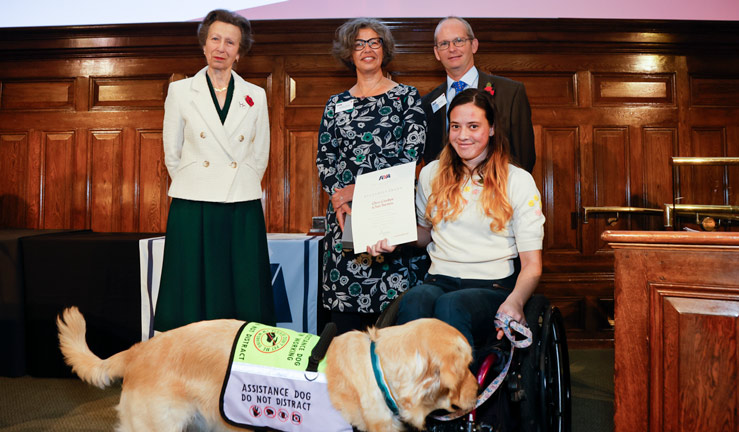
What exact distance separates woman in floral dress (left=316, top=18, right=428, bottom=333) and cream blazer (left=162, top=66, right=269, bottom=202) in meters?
0.38

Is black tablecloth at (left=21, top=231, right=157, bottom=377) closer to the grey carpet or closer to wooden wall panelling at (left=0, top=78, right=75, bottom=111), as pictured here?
the grey carpet

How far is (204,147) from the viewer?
197 cm

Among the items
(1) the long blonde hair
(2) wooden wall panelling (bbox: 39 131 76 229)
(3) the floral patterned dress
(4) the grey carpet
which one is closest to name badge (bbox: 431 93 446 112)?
(3) the floral patterned dress

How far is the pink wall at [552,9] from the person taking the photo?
405cm

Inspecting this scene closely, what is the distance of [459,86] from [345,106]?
589 mm

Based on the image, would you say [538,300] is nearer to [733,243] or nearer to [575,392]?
[733,243]

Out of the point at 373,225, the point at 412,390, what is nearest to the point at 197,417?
the point at 412,390

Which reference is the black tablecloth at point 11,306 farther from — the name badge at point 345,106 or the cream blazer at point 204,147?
the name badge at point 345,106

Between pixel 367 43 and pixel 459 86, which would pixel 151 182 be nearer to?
pixel 367 43

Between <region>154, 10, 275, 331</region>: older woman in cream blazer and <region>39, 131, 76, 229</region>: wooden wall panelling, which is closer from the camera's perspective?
<region>154, 10, 275, 331</region>: older woman in cream blazer

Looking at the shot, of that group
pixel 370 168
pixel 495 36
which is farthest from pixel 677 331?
pixel 495 36

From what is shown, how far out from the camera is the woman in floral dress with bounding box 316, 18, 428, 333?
211 cm

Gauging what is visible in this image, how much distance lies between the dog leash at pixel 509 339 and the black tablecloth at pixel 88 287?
2262 millimetres

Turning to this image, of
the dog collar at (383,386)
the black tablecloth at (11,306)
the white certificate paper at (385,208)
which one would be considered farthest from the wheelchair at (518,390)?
the black tablecloth at (11,306)
